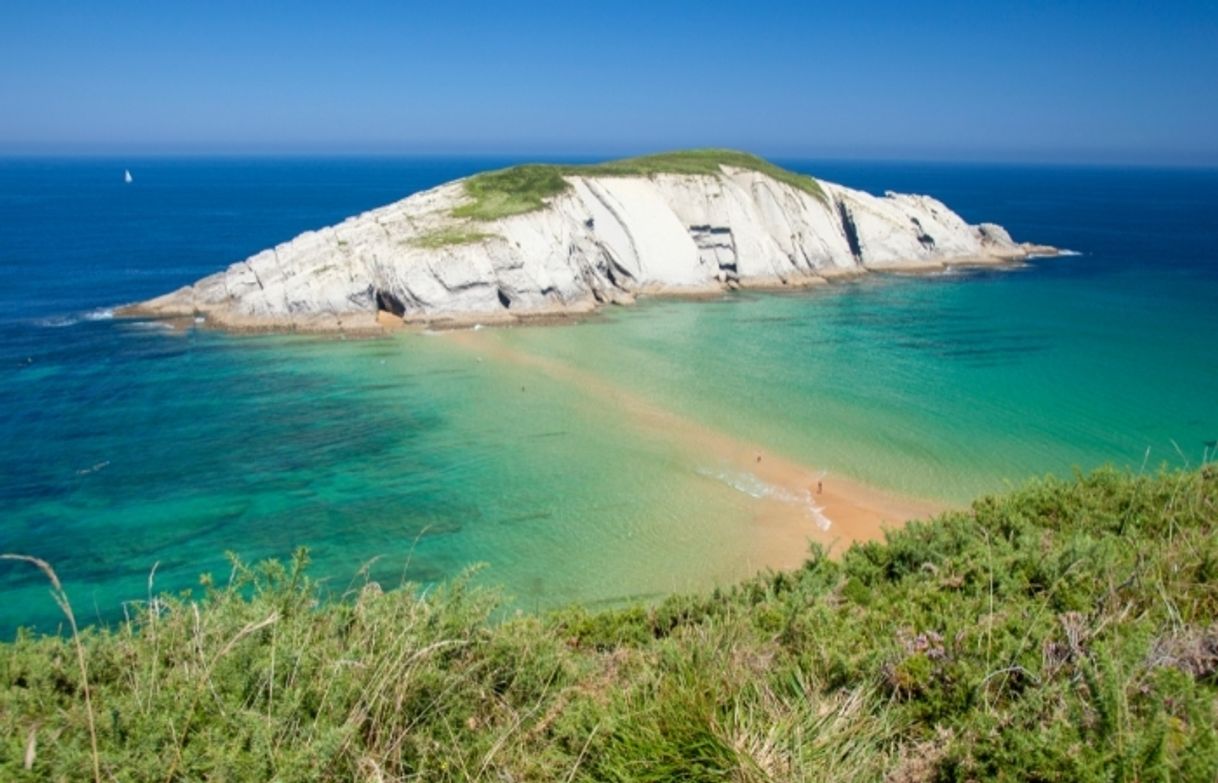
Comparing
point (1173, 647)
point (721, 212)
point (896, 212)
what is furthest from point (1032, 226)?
point (1173, 647)

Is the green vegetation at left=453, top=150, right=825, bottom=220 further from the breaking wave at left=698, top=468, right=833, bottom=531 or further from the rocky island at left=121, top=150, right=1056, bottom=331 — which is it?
the breaking wave at left=698, top=468, right=833, bottom=531

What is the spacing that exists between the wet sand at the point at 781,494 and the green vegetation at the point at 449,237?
754 inches

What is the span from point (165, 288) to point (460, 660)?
5251 cm

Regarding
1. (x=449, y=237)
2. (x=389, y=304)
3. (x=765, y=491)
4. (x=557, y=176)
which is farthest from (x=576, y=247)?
(x=765, y=491)

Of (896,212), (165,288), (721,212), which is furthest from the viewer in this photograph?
(896,212)

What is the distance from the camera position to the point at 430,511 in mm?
20250

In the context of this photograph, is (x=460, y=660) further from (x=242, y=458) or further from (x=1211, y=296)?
(x=1211, y=296)

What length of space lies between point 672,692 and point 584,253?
153ft

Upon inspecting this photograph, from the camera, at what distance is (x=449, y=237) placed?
1774 inches

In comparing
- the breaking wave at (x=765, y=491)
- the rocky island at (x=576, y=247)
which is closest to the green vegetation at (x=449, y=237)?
the rocky island at (x=576, y=247)

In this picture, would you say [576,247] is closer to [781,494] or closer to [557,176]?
[557,176]

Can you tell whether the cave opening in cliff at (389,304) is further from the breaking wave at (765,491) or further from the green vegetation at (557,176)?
A: the breaking wave at (765,491)

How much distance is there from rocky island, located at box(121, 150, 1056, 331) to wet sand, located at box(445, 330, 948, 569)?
57.9 ft

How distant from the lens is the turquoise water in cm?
1823
